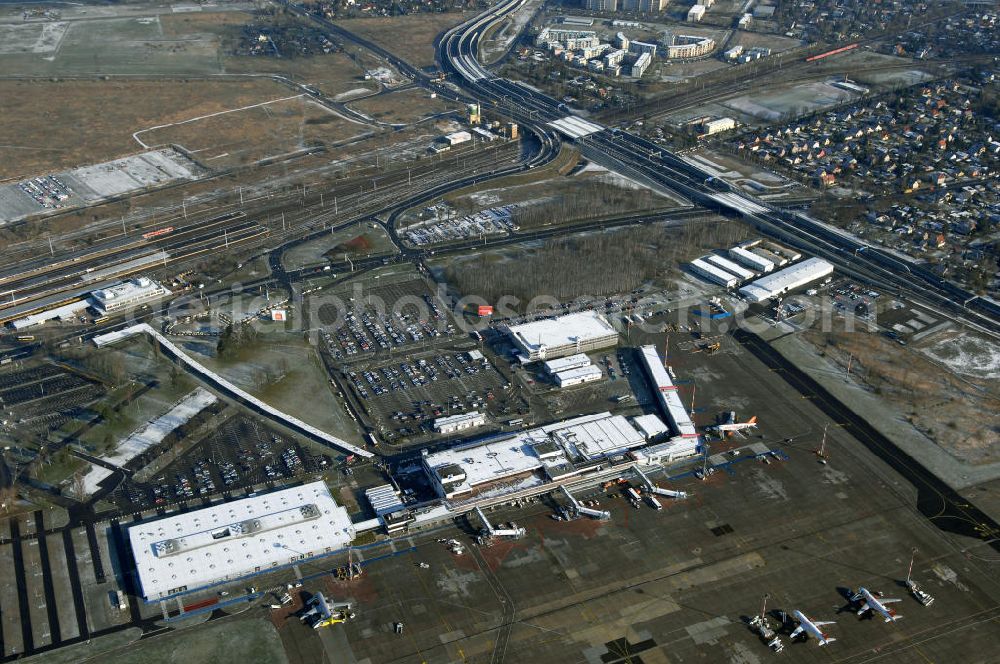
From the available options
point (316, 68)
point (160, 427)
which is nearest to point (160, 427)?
point (160, 427)

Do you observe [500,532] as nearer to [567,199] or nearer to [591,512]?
[591,512]

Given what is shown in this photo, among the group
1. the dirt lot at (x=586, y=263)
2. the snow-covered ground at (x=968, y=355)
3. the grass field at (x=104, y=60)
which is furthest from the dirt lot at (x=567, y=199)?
the grass field at (x=104, y=60)

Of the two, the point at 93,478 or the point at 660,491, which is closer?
the point at 660,491

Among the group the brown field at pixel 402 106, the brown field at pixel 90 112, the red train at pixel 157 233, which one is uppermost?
the brown field at pixel 90 112

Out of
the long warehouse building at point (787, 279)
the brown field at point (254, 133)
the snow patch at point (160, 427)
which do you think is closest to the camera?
the snow patch at point (160, 427)

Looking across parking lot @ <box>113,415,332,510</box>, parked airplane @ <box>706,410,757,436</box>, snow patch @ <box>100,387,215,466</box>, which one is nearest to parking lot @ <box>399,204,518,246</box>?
snow patch @ <box>100,387,215,466</box>

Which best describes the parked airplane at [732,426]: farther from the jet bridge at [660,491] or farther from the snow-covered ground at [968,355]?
the snow-covered ground at [968,355]

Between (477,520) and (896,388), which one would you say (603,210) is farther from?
(477,520)
